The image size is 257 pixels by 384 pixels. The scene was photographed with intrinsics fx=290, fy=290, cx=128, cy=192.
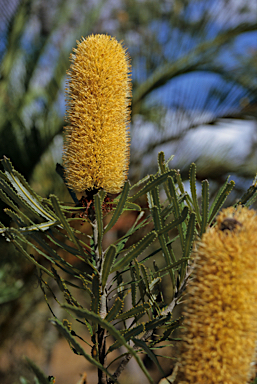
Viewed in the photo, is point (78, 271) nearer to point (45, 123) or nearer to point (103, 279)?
point (103, 279)

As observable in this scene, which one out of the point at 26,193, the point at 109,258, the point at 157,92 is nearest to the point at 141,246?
the point at 109,258

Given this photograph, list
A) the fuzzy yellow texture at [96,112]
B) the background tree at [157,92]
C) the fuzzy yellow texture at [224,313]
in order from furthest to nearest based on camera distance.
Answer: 1. the background tree at [157,92]
2. the fuzzy yellow texture at [96,112]
3. the fuzzy yellow texture at [224,313]

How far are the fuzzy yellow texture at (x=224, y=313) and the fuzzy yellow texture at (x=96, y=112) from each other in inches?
8.0

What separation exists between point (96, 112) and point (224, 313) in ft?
0.93

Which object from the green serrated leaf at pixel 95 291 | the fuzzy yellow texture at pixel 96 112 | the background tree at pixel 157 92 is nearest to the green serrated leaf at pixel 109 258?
the green serrated leaf at pixel 95 291

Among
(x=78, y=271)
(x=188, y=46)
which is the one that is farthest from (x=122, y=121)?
(x=188, y=46)

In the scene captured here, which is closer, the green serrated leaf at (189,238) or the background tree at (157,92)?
the green serrated leaf at (189,238)

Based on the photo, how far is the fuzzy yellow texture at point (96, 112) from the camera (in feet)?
1.27

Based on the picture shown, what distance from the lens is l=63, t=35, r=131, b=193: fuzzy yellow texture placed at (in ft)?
1.27

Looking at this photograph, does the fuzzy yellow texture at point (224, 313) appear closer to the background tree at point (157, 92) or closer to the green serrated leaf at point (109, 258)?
the green serrated leaf at point (109, 258)

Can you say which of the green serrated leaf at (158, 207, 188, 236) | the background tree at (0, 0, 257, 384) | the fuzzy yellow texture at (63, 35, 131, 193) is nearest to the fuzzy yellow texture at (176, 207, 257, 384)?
the green serrated leaf at (158, 207, 188, 236)

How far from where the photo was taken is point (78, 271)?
376 millimetres

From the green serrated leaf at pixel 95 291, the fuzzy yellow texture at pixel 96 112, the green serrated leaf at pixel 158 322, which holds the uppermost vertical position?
the fuzzy yellow texture at pixel 96 112

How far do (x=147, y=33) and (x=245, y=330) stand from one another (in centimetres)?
161
